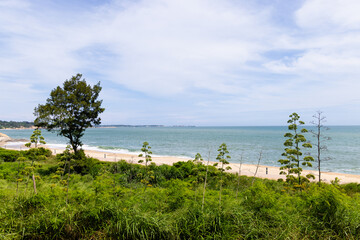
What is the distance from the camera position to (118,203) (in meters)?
4.03

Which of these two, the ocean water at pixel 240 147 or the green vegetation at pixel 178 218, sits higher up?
the green vegetation at pixel 178 218

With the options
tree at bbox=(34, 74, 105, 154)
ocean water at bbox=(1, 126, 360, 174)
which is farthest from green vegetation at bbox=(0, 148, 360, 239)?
tree at bbox=(34, 74, 105, 154)

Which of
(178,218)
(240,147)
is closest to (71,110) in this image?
(178,218)

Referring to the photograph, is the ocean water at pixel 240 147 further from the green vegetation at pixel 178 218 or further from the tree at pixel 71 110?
the tree at pixel 71 110

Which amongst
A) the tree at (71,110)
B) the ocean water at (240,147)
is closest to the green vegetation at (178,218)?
the ocean water at (240,147)

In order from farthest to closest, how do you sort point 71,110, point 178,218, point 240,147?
point 240,147 → point 71,110 → point 178,218

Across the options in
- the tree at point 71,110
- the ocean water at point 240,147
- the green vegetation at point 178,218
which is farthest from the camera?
the ocean water at point 240,147

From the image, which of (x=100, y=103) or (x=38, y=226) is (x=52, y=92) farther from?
(x=38, y=226)

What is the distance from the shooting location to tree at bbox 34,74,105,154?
16422mm

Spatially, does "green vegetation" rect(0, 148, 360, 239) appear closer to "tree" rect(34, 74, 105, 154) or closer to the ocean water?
the ocean water

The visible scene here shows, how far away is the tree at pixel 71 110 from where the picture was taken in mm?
16422

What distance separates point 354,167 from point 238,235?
33.8 metres

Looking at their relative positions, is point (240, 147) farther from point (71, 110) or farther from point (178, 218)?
point (178, 218)

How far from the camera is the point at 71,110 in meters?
17.2
